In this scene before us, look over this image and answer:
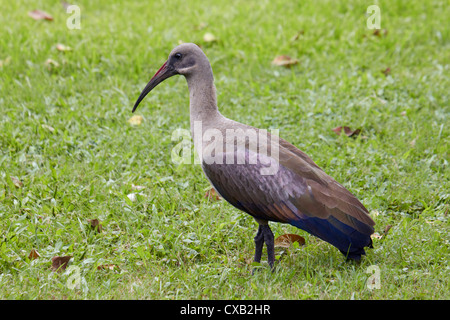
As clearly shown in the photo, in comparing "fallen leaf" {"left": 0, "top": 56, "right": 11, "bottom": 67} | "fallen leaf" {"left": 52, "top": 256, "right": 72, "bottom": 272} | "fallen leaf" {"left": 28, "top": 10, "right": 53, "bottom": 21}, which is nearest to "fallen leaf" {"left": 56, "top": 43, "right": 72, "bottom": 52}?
"fallen leaf" {"left": 0, "top": 56, "right": 11, "bottom": 67}

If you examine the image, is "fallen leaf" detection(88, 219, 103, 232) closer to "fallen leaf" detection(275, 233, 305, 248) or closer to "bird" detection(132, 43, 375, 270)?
"bird" detection(132, 43, 375, 270)

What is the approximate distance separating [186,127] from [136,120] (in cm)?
53

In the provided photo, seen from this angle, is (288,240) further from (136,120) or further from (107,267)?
(136,120)

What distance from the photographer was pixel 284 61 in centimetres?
743

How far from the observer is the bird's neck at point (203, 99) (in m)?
4.64

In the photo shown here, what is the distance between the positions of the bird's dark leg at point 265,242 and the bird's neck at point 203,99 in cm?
91

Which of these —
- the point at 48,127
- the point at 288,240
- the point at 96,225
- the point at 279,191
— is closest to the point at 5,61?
the point at 48,127

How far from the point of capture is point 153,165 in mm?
5750

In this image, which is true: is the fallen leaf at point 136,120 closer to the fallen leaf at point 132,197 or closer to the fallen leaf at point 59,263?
the fallen leaf at point 132,197

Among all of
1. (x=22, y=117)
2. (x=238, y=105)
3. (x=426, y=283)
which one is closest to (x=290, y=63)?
(x=238, y=105)

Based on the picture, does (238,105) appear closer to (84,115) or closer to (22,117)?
(84,115)

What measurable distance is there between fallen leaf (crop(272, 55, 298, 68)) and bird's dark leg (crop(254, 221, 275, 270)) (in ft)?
11.4

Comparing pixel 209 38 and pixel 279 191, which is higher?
pixel 209 38
